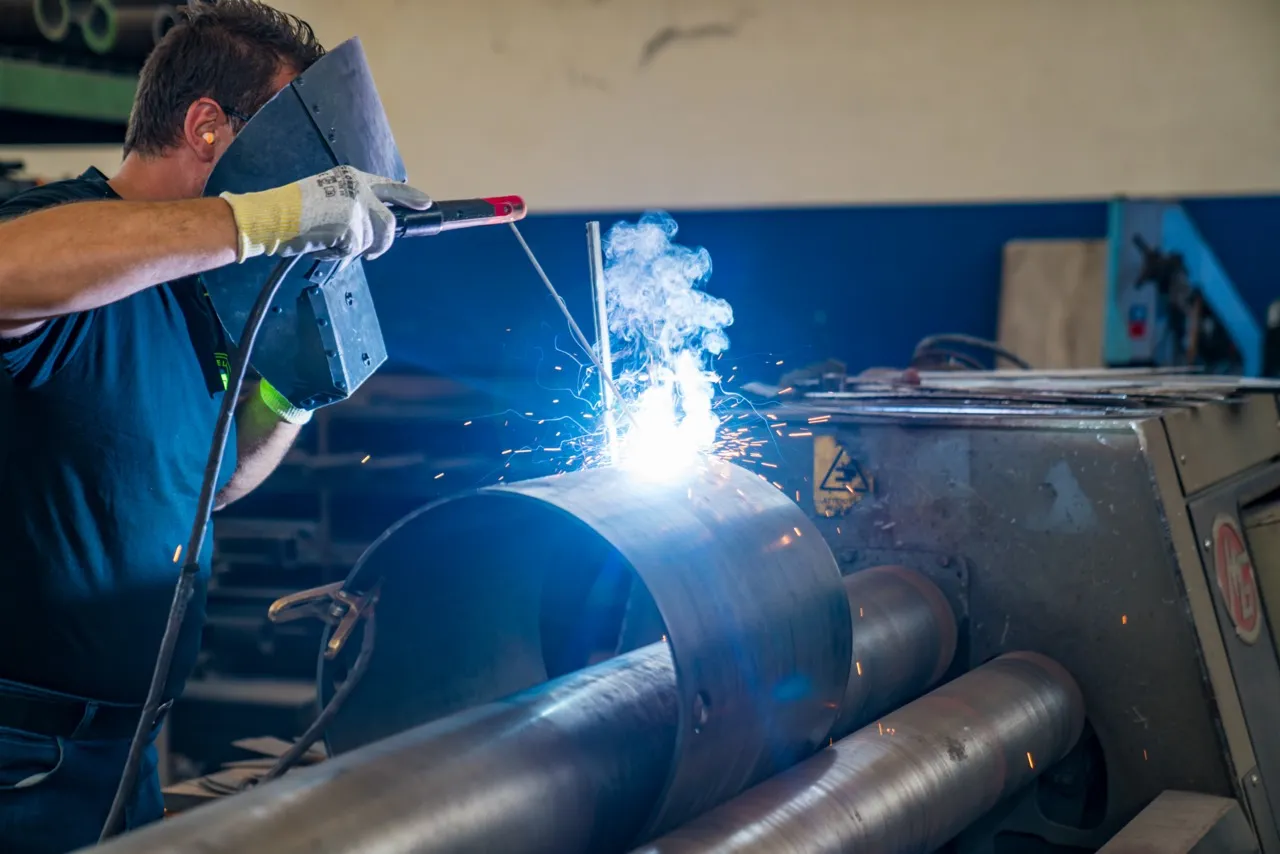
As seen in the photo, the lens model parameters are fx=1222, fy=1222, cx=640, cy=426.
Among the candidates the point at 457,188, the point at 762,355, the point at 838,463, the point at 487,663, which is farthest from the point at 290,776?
the point at 457,188

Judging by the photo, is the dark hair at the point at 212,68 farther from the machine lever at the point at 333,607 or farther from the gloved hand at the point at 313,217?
the machine lever at the point at 333,607

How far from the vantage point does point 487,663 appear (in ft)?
4.56

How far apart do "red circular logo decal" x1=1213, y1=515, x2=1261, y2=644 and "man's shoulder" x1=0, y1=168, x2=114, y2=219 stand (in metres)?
1.55

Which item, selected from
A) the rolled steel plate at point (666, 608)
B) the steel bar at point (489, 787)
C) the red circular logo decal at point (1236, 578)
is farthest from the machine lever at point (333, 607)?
the red circular logo decal at point (1236, 578)

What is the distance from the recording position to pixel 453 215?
1381 millimetres

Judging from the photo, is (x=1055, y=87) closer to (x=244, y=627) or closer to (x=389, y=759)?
(x=244, y=627)

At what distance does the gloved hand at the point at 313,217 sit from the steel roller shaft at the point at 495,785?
0.52 metres

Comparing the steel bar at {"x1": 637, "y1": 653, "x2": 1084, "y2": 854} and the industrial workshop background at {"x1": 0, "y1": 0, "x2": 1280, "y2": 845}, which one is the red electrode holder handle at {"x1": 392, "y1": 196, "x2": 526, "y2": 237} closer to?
the steel bar at {"x1": 637, "y1": 653, "x2": 1084, "y2": 854}

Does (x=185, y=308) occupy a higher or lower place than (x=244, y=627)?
higher

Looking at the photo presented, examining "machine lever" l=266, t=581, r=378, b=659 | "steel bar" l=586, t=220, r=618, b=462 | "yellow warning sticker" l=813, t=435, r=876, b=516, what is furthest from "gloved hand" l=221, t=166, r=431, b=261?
"yellow warning sticker" l=813, t=435, r=876, b=516

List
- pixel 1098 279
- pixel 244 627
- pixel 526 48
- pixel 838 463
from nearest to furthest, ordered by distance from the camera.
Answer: pixel 838 463 → pixel 244 627 → pixel 1098 279 → pixel 526 48

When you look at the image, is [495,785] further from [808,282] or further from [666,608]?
[808,282]

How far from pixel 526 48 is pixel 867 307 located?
1.73 metres

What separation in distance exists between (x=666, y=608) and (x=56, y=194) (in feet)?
2.96
